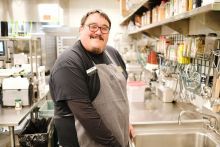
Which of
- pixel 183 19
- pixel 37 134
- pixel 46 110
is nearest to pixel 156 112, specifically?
pixel 183 19

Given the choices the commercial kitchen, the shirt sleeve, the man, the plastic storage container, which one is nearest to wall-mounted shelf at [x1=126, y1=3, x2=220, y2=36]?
the commercial kitchen

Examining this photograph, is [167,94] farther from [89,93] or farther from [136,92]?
[89,93]

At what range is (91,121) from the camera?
4.15ft

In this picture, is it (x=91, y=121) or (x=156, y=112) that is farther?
(x=156, y=112)

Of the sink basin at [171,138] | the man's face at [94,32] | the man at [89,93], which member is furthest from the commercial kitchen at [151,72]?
the man's face at [94,32]

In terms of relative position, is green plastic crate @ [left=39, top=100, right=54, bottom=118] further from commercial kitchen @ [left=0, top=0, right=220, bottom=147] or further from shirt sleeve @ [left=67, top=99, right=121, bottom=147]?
shirt sleeve @ [left=67, top=99, right=121, bottom=147]

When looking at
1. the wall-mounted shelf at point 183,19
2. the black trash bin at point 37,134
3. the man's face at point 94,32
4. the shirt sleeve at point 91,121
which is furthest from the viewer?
the black trash bin at point 37,134

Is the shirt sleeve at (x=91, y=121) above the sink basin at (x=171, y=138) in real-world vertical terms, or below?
above

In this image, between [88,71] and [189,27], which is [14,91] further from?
[189,27]

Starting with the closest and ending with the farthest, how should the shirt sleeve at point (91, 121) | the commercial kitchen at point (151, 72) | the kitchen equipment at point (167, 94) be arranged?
the shirt sleeve at point (91, 121) < the commercial kitchen at point (151, 72) < the kitchen equipment at point (167, 94)

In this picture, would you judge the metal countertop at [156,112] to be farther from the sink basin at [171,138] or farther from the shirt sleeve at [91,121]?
the shirt sleeve at [91,121]

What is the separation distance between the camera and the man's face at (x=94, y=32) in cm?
135

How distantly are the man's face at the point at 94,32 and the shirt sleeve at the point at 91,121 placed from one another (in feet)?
1.08

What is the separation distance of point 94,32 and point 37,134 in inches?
68.8
